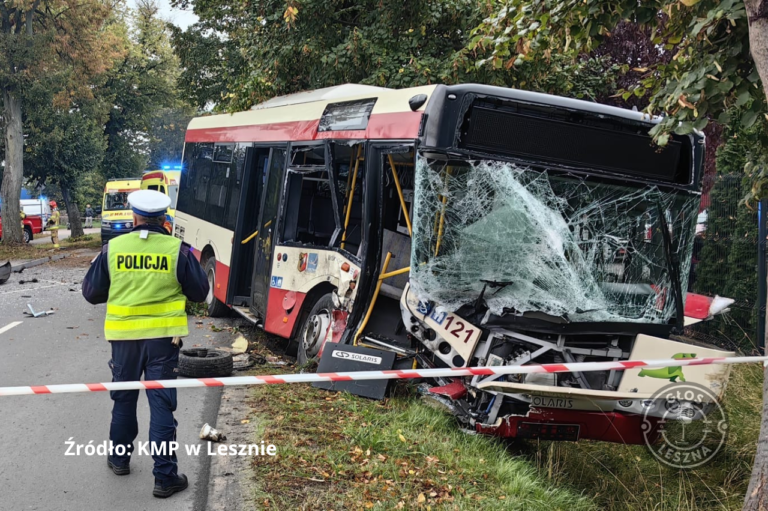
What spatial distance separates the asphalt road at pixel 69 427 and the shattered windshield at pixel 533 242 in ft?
7.57

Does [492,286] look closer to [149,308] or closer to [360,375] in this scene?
[360,375]

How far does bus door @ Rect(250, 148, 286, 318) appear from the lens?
9.06m

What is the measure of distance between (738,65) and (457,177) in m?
2.02

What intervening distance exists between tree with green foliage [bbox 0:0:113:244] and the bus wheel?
21.0 metres

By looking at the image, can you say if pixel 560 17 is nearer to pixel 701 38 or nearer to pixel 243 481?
pixel 701 38

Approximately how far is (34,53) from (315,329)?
21269 millimetres

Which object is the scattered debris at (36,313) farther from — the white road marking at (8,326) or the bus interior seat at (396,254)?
the bus interior seat at (396,254)

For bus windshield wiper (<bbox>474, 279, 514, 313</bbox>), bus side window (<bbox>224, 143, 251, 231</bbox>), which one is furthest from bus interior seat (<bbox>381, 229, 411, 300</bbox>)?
bus side window (<bbox>224, 143, 251, 231</bbox>)

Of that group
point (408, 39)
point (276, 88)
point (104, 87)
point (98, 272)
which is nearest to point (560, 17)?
point (98, 272)

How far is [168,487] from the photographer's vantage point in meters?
4.68

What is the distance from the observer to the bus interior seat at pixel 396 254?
6.77 m

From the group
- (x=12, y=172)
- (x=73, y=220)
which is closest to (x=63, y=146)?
(x=73, y=220)

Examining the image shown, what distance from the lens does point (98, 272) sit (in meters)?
4.66

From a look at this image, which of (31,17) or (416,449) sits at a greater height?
(31,17)
